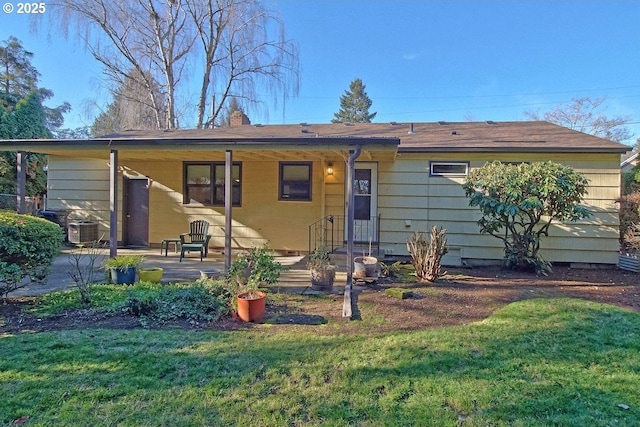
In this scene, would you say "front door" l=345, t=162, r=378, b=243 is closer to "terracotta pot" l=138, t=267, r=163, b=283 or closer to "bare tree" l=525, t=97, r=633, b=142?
"terracotta pot" l=138, t=267, r=163, b=283

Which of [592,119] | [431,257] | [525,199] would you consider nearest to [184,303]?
[431,257]

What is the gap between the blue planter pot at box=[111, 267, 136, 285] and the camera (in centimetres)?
578

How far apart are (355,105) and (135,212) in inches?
1137

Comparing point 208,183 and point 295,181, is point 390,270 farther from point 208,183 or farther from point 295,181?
point 208,183

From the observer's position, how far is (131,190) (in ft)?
32.6

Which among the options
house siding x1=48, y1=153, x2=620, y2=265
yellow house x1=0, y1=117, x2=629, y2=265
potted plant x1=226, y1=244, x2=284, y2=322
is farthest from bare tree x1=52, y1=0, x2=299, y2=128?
potted plant x1=226, y1=244, x2=284, y2=322

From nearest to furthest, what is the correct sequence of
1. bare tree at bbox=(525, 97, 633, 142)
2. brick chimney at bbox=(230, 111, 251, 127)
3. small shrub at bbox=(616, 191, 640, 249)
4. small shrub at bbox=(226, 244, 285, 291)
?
small shrub at bbox=(226, 244, 285, 291) → small shrub at bbox=(616, 191, 640, 249) → brick chimney at bbox=(230, 111, 251, 127) → bare tree at bbox=(525, 97, 633, 142)

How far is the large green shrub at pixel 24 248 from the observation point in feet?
14.3

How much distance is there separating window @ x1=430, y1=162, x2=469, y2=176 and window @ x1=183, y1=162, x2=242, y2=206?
4.84 metres

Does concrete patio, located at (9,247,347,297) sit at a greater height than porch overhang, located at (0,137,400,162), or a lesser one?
lesser

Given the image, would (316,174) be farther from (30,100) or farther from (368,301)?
(30,100)

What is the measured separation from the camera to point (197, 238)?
28.2 feet

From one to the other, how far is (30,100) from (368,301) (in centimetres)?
1820

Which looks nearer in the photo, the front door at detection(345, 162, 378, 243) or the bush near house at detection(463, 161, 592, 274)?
the bush near house at detection(463, 161, 592, 274)
